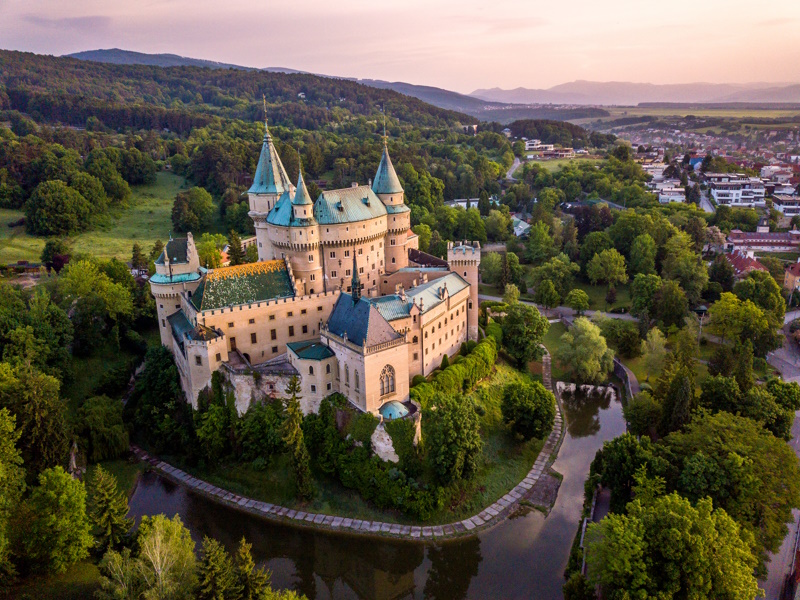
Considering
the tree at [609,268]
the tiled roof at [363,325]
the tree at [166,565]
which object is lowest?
the tree at [166,565]

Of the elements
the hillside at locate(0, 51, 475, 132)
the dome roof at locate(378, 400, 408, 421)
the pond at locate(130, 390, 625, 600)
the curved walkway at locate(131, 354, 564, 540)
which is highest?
Answer: the hillside at locate(0, 51, 475, 132)

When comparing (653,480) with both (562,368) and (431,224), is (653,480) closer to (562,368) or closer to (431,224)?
(562,368)

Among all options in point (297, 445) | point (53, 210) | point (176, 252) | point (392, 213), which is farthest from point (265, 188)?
point (53, 210)

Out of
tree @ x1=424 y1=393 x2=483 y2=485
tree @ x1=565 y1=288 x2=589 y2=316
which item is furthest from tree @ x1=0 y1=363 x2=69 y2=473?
tree @ x1=565 y1=288 x2=589 y2=316

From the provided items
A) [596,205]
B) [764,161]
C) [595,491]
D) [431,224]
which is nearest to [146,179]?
[431,224]

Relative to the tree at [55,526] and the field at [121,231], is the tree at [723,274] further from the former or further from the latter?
the field at [121,231]

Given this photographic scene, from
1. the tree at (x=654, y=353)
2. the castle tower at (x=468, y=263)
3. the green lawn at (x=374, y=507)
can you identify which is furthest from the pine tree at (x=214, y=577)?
the tree at (x=654, y=353)

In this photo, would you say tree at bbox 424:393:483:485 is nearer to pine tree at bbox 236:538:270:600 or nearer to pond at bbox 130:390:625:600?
pond at bbox 130:390:625:600
